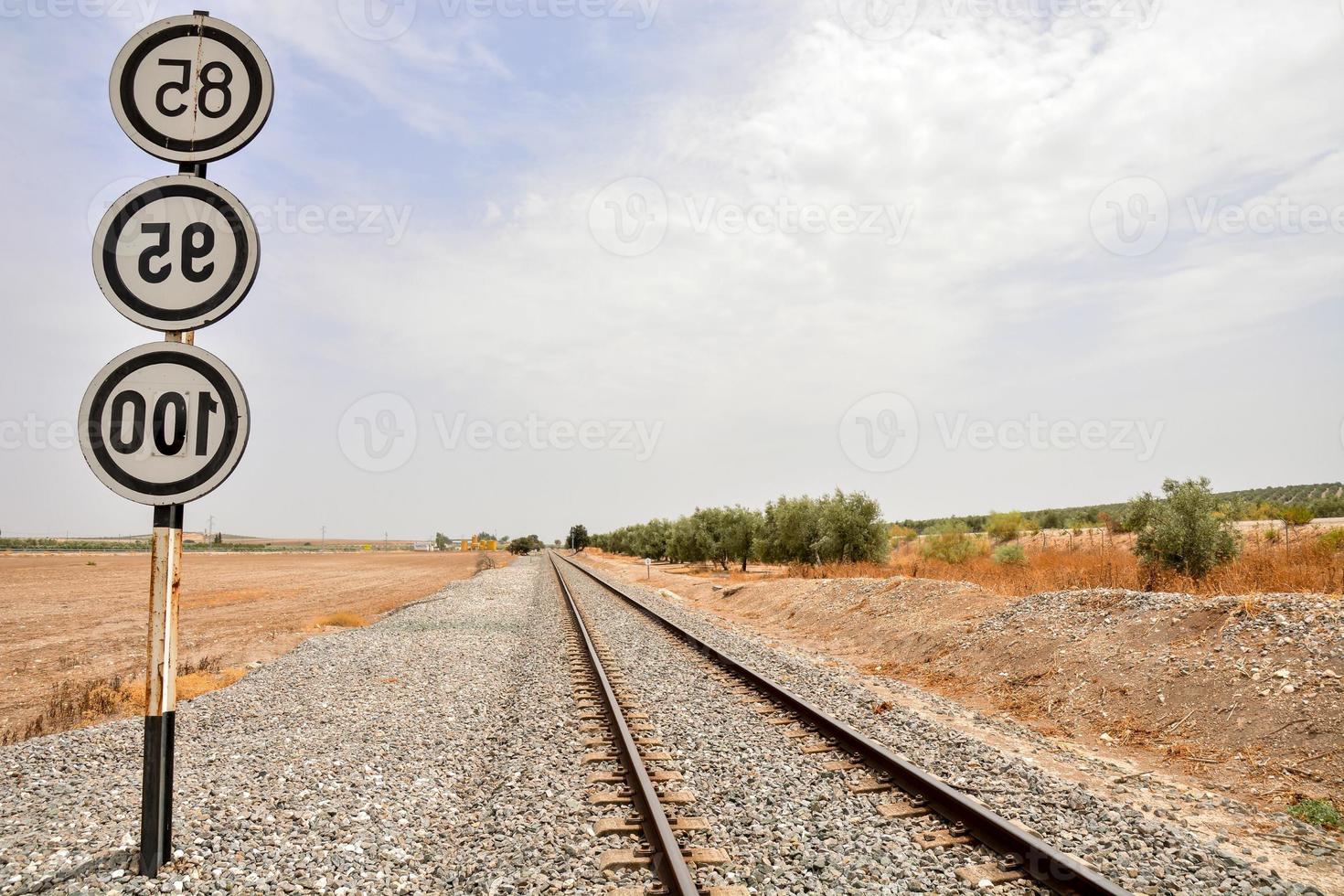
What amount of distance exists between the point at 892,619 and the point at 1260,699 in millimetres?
9160

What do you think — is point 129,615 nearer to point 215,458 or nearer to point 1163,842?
point 215,458

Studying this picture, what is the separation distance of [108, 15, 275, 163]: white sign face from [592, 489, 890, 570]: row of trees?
3185cm

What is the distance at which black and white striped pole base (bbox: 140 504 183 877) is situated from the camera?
3.53 metres

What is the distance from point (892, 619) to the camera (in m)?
16.9

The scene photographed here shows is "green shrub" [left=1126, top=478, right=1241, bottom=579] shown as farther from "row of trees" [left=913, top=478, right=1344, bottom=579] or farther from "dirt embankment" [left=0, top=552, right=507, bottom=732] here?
"dirt embankment" [left=0, top=552, right=507, bottom=732]

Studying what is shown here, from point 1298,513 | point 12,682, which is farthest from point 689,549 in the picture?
point 12,682

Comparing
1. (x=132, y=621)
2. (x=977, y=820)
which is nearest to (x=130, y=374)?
(x=977, y=820)

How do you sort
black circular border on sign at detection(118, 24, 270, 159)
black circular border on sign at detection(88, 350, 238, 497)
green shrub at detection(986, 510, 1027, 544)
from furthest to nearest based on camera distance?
green shrub at detection(986, 510, 1027, 544) < black circular border on sign at detection(118, 24, 270, 159) < black circular border on sign at detection(88, 350, 238, 497)

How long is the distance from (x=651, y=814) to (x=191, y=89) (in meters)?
5.56

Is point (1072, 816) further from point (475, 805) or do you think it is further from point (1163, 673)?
point (1163, 673)

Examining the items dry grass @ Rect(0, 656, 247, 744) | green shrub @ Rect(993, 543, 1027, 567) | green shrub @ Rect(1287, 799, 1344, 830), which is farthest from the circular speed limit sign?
green shrub @ Rect(993, 543, 1027, 567)

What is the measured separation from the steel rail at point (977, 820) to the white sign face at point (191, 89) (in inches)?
255

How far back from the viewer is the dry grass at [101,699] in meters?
9.34

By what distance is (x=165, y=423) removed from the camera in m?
3.61
